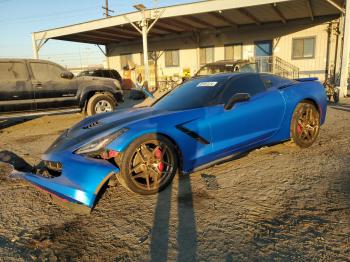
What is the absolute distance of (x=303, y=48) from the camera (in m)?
17.4

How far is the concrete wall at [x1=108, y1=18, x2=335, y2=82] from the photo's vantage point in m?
16.9

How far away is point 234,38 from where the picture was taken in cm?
1934

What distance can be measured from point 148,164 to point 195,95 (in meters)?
Answer: 1.34

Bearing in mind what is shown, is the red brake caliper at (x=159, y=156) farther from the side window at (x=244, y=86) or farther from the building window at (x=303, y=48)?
the building window at (x=303, y=48)

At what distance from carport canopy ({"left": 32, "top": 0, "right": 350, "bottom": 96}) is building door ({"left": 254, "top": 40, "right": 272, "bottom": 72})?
1.26 m

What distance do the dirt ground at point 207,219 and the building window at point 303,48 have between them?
1504 centimetres

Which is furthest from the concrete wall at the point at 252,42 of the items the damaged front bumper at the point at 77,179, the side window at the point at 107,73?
the damaged front bumper at the point at 77,179

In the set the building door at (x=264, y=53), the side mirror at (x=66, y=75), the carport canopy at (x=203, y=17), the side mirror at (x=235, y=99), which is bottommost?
the side mirror at (x=235, y=99)

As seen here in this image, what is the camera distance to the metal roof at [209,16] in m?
13.8

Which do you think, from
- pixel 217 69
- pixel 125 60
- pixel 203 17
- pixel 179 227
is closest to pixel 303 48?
pixel 203 17

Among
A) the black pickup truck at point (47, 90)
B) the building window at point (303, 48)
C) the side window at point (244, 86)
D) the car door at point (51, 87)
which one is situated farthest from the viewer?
the building window at point (303, 48)

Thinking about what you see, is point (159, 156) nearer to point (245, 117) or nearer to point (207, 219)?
point (207, 219)

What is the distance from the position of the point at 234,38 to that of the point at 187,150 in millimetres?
17580

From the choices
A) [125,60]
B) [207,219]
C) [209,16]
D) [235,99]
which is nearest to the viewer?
[207,219]
